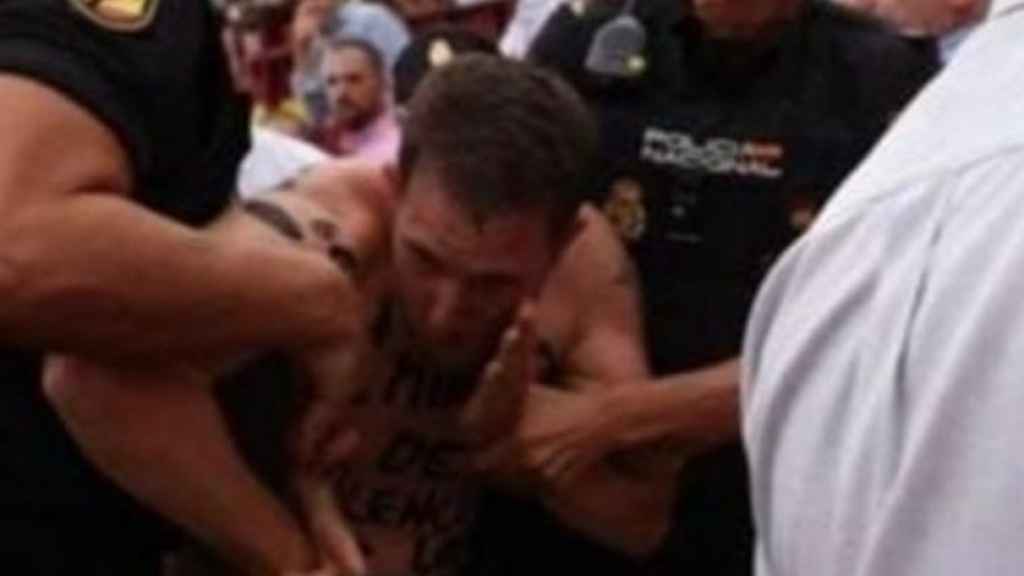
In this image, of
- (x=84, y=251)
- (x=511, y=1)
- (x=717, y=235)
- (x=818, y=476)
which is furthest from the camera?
(x=511, y=1)

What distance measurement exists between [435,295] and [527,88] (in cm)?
22

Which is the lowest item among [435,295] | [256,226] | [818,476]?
[435,295]

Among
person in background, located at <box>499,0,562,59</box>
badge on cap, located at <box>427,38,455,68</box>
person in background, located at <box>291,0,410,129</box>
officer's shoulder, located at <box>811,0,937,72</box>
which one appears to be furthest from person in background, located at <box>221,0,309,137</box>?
officer's shoulder, located at <box>811,0,937,72</box>

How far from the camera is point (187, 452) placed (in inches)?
71.4

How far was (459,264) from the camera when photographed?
2.04 meters

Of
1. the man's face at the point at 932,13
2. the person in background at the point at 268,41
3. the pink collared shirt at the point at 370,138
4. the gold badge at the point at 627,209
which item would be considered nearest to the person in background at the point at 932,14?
the man's face at the point at 932,13

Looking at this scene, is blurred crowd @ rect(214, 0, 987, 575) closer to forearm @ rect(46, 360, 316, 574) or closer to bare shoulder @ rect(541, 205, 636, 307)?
bare shoulder @ rect(541, 205, 636, 307)

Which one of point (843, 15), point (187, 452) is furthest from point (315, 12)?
point (187, 452)

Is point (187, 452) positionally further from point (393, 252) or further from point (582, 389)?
point (582, 389)

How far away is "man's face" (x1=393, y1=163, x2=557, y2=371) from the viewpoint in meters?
2.05

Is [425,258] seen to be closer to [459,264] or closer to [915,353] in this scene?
[459,264]

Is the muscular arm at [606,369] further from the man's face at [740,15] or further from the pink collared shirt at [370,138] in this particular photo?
the pink collared shirt at [370,138]

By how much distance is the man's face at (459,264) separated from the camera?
2051 millimetres

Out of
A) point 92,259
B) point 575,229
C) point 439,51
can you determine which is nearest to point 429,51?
point 439,51
